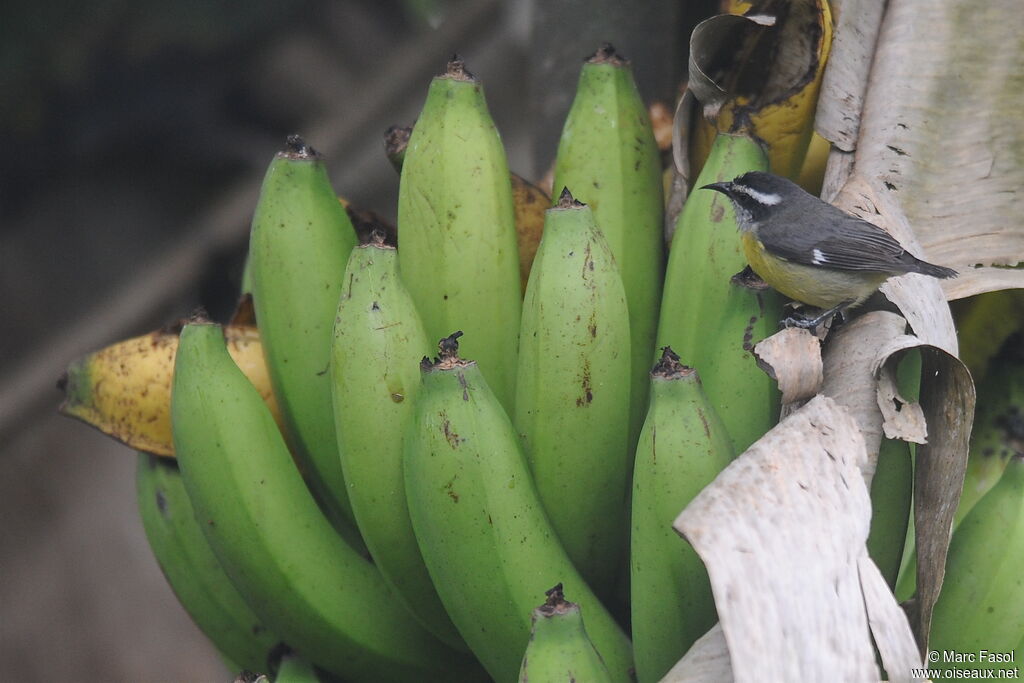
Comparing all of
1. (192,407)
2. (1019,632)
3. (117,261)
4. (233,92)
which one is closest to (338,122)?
(233,92)

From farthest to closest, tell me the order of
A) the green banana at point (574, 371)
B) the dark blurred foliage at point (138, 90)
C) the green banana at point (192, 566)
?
the dark blurred foliage at point (138, 90)
the green banana at point (192, 566)
the green banana at point (574, 371)

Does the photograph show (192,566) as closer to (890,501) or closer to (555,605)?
(555,605)

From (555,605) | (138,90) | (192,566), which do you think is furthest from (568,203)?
(138,90)

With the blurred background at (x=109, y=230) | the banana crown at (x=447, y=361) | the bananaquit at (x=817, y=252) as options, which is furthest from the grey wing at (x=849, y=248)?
the blurred background at (x=109, y=230)

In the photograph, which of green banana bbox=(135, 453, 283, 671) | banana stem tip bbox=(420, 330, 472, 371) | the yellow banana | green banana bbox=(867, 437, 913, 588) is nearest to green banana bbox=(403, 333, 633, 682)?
banana stem tip bbox=(420, 330, 472, 371)

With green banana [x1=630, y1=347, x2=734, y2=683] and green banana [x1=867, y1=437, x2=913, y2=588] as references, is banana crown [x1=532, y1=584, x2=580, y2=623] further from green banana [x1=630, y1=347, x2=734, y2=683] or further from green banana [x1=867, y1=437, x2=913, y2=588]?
green banana [x1=867, y1=437, x2=913, y2=588]

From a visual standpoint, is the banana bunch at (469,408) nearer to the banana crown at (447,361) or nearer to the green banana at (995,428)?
the banana crown at (447,361)
